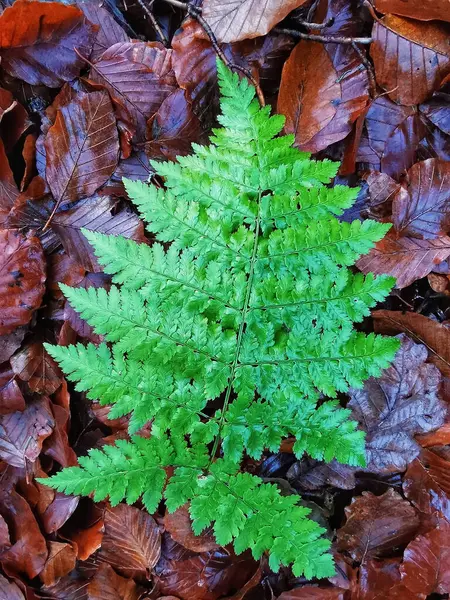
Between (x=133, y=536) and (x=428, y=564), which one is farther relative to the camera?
(x=133, y=536)

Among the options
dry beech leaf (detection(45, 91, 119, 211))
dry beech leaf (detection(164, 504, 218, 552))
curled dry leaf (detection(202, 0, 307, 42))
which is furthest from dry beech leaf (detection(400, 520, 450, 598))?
curled dry leaf (detection(202, 0, 307, 42))

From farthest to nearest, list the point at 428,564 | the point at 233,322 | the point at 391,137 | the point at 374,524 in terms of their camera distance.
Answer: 1. the point at 391,137
2. the point at 374,524
3. the point at 428,564
4. the point at 233,322

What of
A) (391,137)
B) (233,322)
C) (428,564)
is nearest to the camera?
(233,322)

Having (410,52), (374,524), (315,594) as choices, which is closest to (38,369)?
(315,594)

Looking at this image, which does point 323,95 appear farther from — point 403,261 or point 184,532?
point 184,532

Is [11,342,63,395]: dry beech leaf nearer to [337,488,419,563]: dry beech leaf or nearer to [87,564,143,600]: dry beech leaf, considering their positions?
[87,564,143,600]: dry beech leaf
